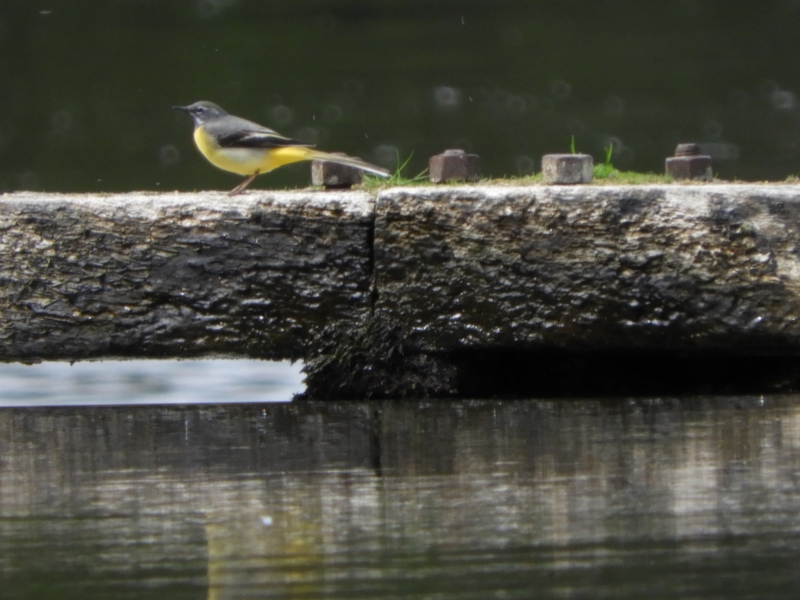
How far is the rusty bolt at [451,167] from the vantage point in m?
2.79

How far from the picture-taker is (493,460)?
2.30 m

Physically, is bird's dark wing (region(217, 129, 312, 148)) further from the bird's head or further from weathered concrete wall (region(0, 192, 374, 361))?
weathered concrete wall (region(0, 192, 374, 361))

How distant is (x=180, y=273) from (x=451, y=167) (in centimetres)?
79

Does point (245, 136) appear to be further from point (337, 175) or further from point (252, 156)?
point (337, 175)

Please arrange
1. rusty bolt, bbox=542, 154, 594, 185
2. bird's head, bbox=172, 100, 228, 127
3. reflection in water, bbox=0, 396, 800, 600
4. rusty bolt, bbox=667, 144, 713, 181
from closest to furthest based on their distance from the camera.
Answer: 1. reflection in water, bbox=0, 396, 800, 600
2. rusty bolt, bbox=542, 154, 594, 185
3. rusty bolt, bbox=667, 144, 713, 181
4. bird's head, bbox=172, 100, 228, 127

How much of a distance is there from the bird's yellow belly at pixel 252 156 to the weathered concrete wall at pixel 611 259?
29.7 inches

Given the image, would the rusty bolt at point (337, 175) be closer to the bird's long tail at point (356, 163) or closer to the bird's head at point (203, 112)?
the bird's long tail at point (356, 163)

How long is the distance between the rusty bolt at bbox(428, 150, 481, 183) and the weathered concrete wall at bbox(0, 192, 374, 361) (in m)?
0.41

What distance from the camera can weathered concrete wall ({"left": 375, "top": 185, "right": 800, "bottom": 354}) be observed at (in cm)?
236

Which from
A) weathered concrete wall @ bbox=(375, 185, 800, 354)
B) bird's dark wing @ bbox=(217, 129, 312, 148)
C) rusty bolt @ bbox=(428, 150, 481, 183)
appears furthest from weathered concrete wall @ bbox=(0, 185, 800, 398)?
bird's dark wing @ bbox=(217, 129, 312, 148)

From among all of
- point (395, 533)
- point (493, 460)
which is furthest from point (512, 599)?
point (493, 460)

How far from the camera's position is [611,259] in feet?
7.78

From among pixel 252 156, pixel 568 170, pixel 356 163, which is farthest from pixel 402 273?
pixel 252 156

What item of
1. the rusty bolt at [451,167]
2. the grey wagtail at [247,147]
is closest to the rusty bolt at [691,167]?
the rusty bolt at [451,167]
